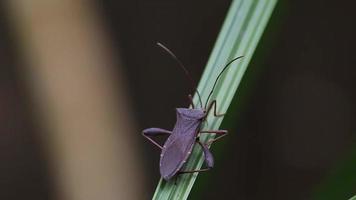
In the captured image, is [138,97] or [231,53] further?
[138,97]

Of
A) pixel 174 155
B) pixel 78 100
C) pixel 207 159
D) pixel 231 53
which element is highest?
pixel 231 53

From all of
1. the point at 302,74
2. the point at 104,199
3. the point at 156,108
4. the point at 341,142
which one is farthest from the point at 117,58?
the point at 341,142

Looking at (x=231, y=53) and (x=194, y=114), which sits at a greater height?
(x=231, y=53)

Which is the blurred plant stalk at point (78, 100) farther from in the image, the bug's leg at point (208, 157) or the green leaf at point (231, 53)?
the green leaf at point (231, 53)

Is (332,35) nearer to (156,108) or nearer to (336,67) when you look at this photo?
(336,67)

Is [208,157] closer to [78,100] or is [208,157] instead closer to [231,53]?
[231,53]

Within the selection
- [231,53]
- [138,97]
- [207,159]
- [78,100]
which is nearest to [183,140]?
[207,159]
